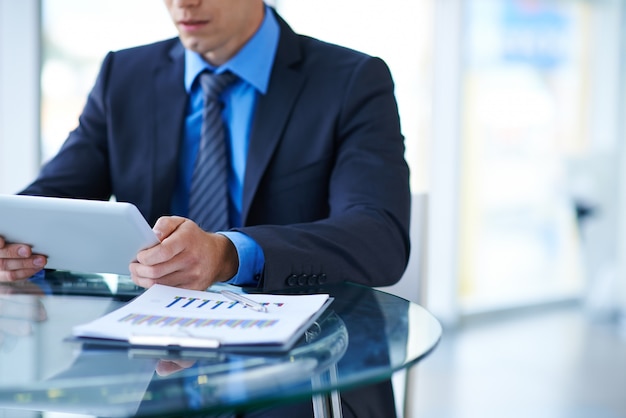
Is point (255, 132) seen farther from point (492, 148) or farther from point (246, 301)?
point (492, 148)

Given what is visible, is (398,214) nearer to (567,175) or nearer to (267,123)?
(267,123)

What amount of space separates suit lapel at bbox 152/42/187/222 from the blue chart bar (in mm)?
767

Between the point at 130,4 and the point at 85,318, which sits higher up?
the point at 130,4

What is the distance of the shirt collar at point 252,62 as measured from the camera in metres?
1.82

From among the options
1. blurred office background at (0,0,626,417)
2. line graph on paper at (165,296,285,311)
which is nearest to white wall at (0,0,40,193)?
blurred office background at (0,0,626,417)

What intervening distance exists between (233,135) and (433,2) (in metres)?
2.87

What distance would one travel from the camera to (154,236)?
1.21 m

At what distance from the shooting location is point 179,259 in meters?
1.21

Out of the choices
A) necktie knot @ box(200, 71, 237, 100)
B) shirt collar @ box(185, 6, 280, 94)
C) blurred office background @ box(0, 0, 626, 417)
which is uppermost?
shirt collar @ box(185, 6, 280, 94)

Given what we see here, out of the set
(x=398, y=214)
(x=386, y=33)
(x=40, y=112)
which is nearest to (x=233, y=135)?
(x=398, y=214)

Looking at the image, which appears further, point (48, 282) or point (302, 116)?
point (302, 116)

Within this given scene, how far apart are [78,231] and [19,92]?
1752mm

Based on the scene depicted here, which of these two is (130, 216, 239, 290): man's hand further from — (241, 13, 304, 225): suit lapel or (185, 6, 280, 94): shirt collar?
(185, 6, 280, 94): shirt collar

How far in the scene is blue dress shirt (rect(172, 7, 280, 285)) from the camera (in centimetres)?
180
